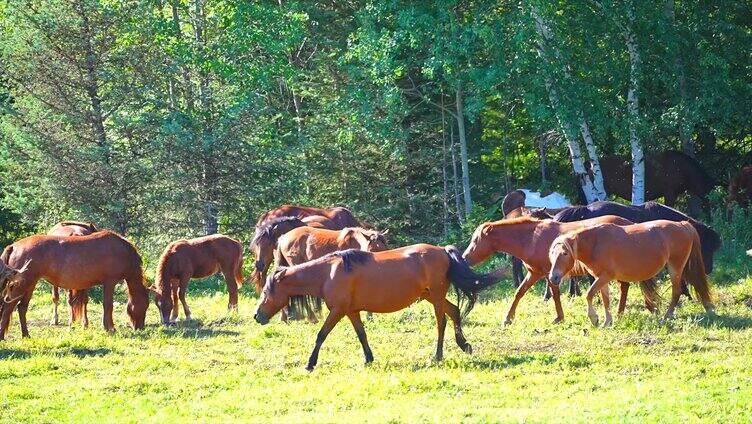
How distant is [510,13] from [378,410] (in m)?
12.9

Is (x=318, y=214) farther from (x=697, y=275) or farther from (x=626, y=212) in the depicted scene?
(x=697, y=275)

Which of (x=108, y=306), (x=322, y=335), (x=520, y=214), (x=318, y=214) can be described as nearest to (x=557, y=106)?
(x=520, y=214)

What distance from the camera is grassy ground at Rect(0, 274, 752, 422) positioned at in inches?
418

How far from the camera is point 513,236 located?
15984mm

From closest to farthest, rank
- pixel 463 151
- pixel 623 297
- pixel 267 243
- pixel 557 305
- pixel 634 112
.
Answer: pixel 557 305 < pixel 623 297 < pixel 267 243 < pixel 634 112 < pixel 463 151

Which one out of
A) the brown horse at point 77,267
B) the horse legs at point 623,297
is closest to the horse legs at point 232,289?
the brown horse at point 77,267

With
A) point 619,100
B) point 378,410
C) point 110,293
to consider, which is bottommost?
point 378,410

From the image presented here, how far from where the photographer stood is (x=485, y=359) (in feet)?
42.6

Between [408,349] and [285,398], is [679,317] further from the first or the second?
[285,398]

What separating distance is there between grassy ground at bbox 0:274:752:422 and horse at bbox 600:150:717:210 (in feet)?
24.5

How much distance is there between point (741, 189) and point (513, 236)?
999cm

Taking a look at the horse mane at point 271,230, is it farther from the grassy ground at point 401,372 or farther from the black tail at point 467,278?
the black tail at point 467,278

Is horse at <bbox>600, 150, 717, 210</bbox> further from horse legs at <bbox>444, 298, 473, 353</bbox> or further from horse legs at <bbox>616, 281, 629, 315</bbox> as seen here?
horse legs at <bbox>444, 298, 473, 353</bbox>

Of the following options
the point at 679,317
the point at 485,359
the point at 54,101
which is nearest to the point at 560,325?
the point at 679,317
